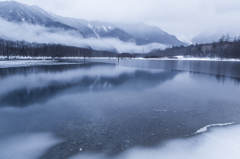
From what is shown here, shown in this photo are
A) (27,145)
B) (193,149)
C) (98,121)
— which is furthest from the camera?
(98,121)

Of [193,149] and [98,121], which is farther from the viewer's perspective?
[98,121]

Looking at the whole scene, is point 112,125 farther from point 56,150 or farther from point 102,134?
point 56,150

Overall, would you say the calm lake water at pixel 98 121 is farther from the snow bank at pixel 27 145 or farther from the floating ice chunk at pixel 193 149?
the floating ice chunk at pixel 193 149

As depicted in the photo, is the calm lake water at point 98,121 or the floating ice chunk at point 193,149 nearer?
the floating ice chunk at point 193,149

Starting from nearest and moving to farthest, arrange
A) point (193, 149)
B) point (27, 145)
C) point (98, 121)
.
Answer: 1. point (193, 149)
2. point (27, 145)
3. point (98, 121)

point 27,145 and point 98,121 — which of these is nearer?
point 27,145

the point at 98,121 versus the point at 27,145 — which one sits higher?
the point at 98,121

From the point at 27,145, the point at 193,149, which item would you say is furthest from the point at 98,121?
the point at 193,149

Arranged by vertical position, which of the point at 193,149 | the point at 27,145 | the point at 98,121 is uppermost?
the point at 98,121

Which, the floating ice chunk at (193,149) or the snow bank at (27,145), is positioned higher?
the snow bank at (27,145)

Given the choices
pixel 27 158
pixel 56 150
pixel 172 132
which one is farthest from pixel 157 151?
pixel 27 158

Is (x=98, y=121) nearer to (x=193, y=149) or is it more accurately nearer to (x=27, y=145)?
(x=27, y=145)

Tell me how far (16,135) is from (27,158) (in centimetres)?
184

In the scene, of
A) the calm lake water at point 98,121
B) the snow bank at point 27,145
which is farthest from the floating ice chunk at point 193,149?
the snow bank at point 27,145
